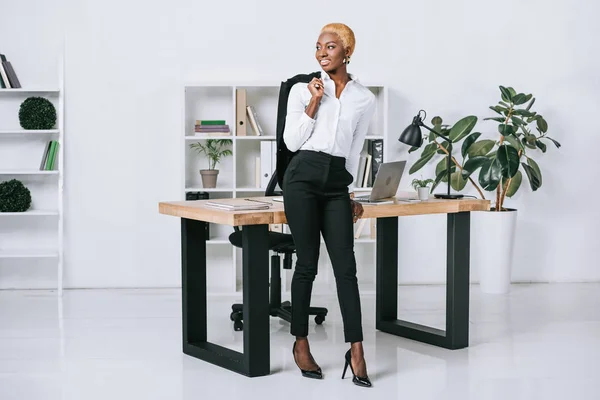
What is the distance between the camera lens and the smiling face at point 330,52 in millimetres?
3613

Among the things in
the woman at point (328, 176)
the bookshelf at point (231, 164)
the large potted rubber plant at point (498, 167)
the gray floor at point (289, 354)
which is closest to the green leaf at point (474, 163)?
the large potted rubber plant at point (498, 167)

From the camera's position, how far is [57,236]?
6.18 metres

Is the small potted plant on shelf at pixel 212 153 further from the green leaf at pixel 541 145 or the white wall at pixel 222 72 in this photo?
the green leaf at pixel 541 145

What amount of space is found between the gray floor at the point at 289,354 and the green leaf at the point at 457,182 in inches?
31.9

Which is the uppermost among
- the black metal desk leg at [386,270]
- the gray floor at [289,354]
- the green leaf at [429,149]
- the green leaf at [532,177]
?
the green leaf at [429,149]

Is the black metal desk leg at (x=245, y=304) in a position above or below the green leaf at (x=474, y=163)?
below

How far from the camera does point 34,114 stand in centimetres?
592

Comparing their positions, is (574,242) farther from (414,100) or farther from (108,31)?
(108,31)

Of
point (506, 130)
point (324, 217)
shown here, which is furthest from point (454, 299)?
point (506, 130)

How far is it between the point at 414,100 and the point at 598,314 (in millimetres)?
2083

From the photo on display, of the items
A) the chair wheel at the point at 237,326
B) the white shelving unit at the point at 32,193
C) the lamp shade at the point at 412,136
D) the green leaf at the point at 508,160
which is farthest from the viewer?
the white shelving unit at the point at 32,193

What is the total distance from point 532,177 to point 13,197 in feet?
12.3

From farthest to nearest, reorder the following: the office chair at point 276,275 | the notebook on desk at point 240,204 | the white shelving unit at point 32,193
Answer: the white shelving unit at point 32,193 < the office chair at point 276,275 < the notebook on desk at point 240,204

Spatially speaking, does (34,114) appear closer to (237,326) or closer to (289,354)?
(237,326)
